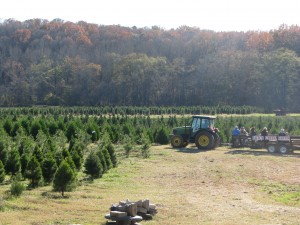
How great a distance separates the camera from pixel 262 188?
51.8 feet

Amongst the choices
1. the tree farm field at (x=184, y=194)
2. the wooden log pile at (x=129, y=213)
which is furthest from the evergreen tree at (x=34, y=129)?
the wooden log pile at (x=129, y=213)

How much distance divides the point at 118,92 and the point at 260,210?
248 ft

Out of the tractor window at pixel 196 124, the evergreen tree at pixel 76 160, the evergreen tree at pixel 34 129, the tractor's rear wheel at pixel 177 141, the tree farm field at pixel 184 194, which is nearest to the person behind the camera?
the tree farm field at pixel 184 194

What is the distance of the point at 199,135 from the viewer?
2655cm

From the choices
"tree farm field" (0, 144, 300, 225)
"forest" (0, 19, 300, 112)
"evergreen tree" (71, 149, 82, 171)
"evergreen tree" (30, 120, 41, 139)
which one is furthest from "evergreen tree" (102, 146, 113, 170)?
"forest" (0, 19, 300, 112)

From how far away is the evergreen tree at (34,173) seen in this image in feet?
48.5

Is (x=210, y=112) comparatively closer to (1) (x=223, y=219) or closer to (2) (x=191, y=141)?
(2) (x=191, y=141)

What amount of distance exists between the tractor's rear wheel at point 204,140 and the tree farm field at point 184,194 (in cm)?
340

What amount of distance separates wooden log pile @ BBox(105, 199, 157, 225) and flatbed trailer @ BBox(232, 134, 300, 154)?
15670mm

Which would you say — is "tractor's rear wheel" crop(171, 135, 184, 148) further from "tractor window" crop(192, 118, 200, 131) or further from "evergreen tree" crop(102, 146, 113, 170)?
"evergreen tree" crop(102, 146, 113, 170)

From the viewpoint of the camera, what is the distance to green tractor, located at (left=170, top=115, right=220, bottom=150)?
86.6 feet

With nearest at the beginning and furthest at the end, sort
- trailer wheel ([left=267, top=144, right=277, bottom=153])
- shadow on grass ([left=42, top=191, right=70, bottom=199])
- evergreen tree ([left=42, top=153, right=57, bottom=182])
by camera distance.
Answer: shadow on grass ([left=42, top=191, right=70, bottom=199]) → evergreen tree ([left=42, top=153, right=57, bottom=182]) → trailer wheel ([left=267, top=144, right=277, bottom=153])

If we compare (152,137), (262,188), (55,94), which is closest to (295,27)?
(55,94)

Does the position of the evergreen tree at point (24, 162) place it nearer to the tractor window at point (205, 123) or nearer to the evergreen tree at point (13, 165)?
the evergreen tree at point (13, 165)
